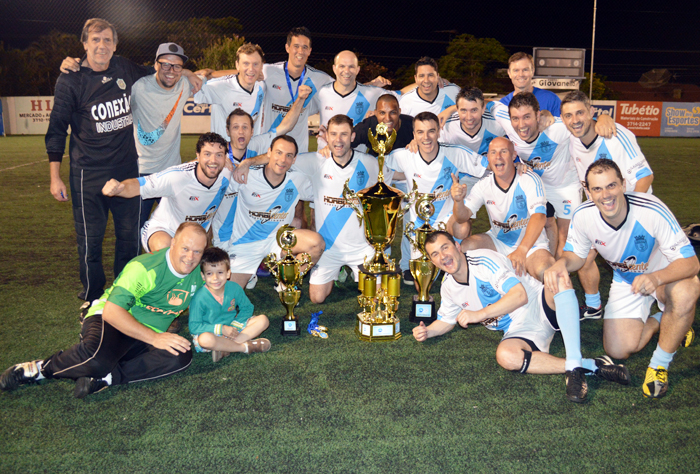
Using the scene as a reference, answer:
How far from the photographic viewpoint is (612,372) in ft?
11.0

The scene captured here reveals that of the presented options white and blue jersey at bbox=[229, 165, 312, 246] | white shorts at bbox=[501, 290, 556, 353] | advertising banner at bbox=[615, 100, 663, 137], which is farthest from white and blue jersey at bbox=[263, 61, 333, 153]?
advertising banner at bbox=[615, 100, 663, 137]

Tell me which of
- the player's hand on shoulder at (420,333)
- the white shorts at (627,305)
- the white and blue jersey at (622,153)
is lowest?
the player's hand on shoulder at (420,333)

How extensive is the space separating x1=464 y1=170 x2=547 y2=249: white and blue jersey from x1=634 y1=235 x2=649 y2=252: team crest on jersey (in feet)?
3.06

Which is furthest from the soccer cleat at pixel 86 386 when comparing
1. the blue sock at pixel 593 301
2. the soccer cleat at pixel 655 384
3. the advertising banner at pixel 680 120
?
the advertising banner at pixel 680 120

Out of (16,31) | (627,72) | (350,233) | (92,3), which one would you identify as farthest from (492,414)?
(627,72)

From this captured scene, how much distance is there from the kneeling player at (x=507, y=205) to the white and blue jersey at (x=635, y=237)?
595 mm

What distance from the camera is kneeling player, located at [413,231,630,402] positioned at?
3453mm

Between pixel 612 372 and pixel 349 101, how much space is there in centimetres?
371

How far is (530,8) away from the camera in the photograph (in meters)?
53.4

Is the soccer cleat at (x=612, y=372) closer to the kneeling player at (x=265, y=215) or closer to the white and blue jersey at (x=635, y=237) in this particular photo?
the white and blue jersey at (x=635, y=237)

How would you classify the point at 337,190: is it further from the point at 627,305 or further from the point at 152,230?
the point at 627,305

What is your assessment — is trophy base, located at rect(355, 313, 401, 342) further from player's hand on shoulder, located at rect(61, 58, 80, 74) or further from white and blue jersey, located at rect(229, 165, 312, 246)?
player's hand on shoulder, located at rect(61, 58, 80, 74)

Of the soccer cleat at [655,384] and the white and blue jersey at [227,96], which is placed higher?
the white and blue jersey at [227,96]

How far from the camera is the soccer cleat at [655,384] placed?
320 centimetres
